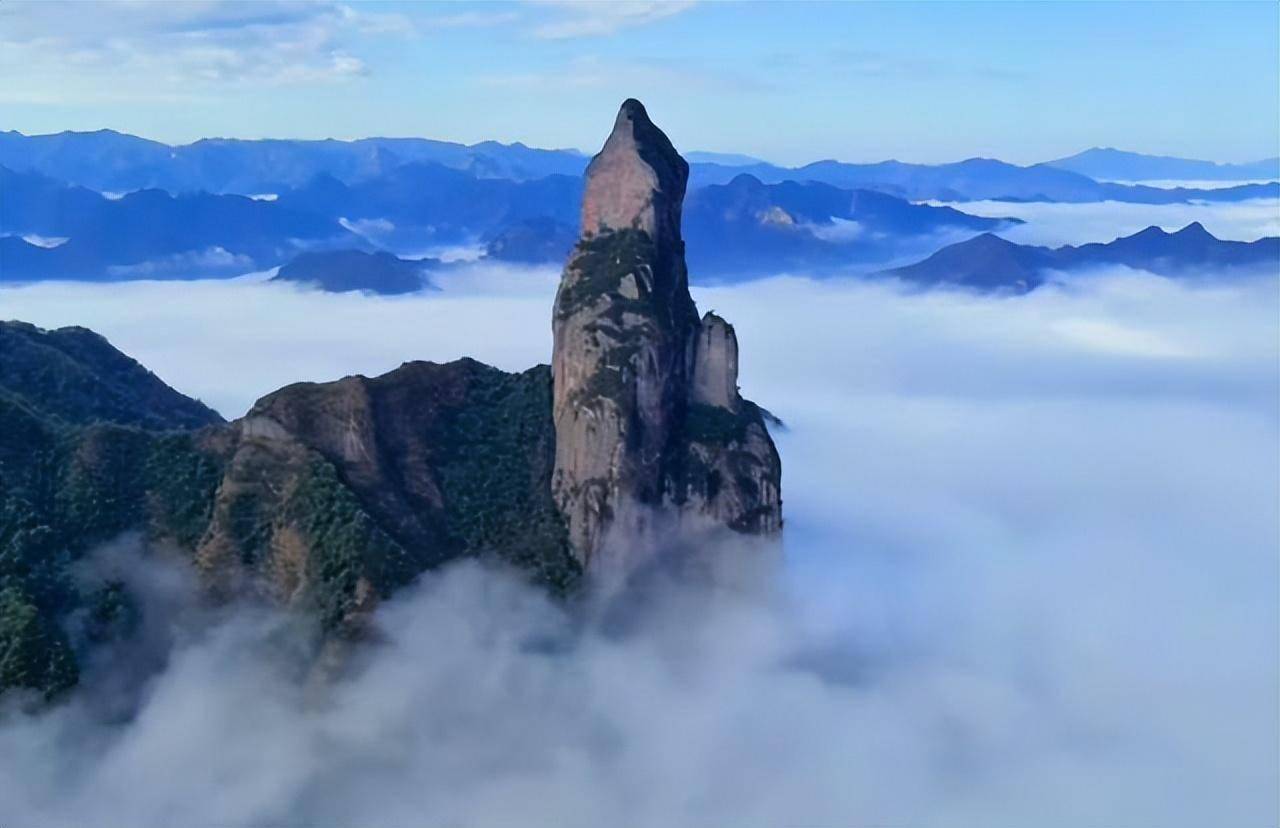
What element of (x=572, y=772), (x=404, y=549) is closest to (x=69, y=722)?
(x=404, y=549)

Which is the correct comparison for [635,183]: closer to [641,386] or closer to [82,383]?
[641,386]

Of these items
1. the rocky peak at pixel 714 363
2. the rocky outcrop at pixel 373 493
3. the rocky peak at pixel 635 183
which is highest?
the rocky peak at pixel 635 183

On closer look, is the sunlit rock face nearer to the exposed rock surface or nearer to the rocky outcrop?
the exposed rock surface

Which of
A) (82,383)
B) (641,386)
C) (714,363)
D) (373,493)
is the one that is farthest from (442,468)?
(82,383)

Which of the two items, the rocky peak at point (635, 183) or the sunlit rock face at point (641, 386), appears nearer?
the sunlit rock face at point (641, 386)

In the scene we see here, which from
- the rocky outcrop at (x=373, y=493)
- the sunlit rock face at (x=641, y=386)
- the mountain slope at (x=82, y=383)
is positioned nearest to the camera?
the rocky outcrop at (x=373, y=493)

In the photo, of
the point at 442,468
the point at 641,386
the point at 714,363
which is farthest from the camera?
the point at 714,363

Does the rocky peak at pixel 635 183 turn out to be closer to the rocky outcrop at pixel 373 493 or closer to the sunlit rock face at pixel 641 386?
the sunlit rock face at pixel 641 386

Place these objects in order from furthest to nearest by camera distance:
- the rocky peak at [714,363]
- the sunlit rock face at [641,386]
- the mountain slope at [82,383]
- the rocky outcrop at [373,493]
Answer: the mountain slope at [82,383] < the rocky peak at [714,363] < the sunlit rock face at [641,386] < the rocky outcrop at [373,493]

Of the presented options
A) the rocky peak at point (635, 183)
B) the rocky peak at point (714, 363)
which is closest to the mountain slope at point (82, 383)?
the rocky peak at point (635, 183)

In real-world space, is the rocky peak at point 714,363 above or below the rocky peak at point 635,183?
below
